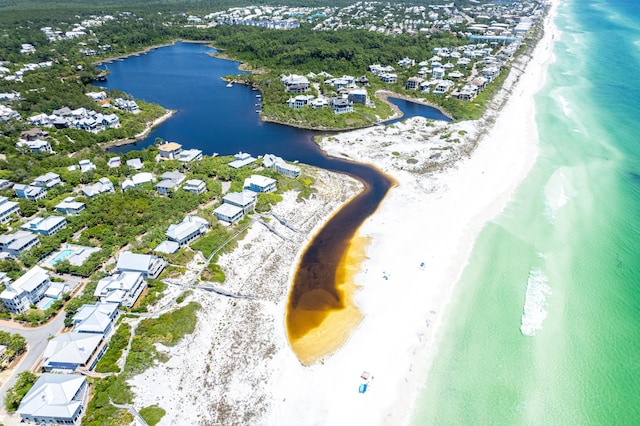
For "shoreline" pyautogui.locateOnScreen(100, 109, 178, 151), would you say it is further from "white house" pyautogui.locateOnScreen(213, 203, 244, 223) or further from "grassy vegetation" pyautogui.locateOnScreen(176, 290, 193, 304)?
"grassy vegetation" pyautogui.locateOnScreen(176, 290, 193, 304)

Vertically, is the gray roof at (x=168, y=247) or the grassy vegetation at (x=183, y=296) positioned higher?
the gray roof at (x=168, y=247)

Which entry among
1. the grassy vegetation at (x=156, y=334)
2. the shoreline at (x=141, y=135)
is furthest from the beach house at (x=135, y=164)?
the grassy vegetation at (x=156, y=334)

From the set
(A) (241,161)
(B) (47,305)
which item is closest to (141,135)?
(A) (241,161)

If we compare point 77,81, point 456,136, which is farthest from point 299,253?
point 77,81

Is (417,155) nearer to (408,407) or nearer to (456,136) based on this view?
(456,136)

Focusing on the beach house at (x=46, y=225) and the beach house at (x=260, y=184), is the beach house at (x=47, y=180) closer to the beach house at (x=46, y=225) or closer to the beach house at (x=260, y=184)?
the beach house at (x=46, y=225)

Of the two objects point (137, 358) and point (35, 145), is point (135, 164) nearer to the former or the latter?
point (35, 145)
